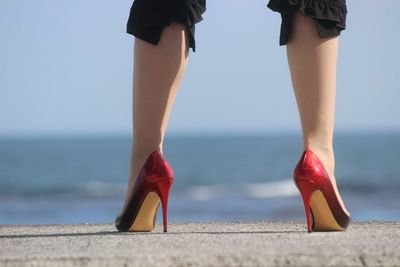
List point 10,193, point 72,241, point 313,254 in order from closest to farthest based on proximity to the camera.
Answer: point 313,254
point 72,241
point 10,193

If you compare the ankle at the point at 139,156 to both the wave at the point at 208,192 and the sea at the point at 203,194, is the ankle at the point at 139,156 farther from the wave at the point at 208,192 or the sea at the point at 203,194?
the wave at the point at 208,192

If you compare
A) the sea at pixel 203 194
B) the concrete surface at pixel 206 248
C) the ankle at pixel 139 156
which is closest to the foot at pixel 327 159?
the concrete surface at pixel 206 248

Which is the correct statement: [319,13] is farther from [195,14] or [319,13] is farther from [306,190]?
[306,190]

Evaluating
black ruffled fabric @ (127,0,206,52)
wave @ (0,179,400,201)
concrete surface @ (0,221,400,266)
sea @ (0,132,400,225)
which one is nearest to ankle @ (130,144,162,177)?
concrete surface @ (0,221,400,266)

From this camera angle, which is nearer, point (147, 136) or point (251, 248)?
point (251, 248)

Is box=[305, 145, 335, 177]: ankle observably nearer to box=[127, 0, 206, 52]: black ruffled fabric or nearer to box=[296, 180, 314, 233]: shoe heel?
box=[296, 180, 314, 233]: shoe heel

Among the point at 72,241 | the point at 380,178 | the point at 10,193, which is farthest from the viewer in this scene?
the point at 380,178

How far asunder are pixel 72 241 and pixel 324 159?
2.16 ft

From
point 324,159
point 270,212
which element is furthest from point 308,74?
point 270,212

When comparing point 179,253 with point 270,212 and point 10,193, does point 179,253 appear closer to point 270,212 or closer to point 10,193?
point 270,212

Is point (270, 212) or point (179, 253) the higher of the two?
point (179, 253)

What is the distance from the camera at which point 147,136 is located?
2.22 meters

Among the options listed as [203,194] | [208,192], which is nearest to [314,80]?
[203,194]

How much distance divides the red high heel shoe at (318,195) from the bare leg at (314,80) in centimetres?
4
